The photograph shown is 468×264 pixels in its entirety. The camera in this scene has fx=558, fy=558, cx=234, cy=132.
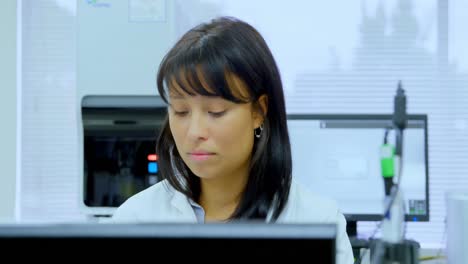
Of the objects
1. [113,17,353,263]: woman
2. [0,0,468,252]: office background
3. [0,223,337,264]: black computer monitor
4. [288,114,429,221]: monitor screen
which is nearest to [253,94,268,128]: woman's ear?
[113,17,353,263]: woman

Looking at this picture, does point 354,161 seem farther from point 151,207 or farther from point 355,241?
point 151,207

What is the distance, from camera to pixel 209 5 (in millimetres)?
2787

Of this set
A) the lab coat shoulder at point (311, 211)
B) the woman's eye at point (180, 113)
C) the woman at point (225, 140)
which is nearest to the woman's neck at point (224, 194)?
the woman at point (225, 140)

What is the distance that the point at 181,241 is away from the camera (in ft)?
1.74

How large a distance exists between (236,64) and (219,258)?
62cm

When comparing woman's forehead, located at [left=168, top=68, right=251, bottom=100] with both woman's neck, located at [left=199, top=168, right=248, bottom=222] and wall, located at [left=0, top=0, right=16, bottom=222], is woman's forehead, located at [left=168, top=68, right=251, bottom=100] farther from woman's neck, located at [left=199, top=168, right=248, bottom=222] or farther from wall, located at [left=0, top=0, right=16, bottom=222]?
wall, located at [left=0, top=0, right=16, bottom=222]

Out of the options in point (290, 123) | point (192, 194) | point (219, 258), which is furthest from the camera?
point (290, 123)

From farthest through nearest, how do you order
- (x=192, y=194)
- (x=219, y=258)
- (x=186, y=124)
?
(x=192, y=194) → (x=186, y=124) → (x=219, y=258)

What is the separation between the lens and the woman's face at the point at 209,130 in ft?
3.39

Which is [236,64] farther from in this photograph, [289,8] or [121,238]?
[289,8]

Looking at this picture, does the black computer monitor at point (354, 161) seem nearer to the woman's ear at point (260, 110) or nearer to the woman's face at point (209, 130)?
the woman's ear at point (260, 110)

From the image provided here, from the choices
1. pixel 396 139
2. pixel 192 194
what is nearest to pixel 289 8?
pixel 192 194

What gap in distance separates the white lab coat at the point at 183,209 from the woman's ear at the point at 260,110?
181 mm

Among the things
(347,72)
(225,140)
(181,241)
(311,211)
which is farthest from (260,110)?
(347,72)
